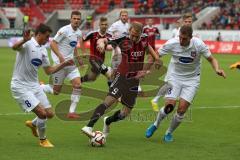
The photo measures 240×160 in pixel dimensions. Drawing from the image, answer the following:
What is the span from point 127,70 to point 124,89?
40 centimetres

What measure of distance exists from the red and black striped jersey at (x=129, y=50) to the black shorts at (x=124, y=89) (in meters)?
0.13

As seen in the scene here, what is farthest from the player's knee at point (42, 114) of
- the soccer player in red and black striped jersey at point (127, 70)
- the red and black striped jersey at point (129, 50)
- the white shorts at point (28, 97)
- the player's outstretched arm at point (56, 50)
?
the player's outstretched arm at point (56, 50)

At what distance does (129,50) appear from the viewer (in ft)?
38.0

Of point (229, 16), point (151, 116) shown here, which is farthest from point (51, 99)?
point (229, 16)

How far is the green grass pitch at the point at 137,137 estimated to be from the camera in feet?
33.0

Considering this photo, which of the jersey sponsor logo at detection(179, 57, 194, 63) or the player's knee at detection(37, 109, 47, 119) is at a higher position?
the jersey sponsor logo at detection(179, 57, 194, 63)

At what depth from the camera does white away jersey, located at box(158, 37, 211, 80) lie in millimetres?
11648

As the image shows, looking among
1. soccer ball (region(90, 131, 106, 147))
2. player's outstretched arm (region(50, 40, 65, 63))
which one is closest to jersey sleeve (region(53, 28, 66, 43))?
player's outstretched arm (region(50, 40, 65, 63))

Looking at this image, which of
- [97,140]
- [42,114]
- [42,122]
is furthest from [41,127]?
[97,140]

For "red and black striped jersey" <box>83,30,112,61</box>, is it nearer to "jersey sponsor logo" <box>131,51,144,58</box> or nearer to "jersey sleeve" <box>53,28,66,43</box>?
"jersey sleeve" <box>53,28,66,43</box>

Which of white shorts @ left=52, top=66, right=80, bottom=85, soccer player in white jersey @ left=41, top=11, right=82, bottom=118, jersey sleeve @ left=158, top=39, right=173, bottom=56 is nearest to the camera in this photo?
jersey sleeve @ left=158, top=39, right=173, bottom=56

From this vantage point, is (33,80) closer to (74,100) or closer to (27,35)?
(27,35)

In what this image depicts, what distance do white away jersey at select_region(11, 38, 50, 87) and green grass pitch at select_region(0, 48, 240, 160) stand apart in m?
1.11

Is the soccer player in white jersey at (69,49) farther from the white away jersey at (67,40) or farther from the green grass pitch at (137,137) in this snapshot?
the green grass pitch at (137,137)
